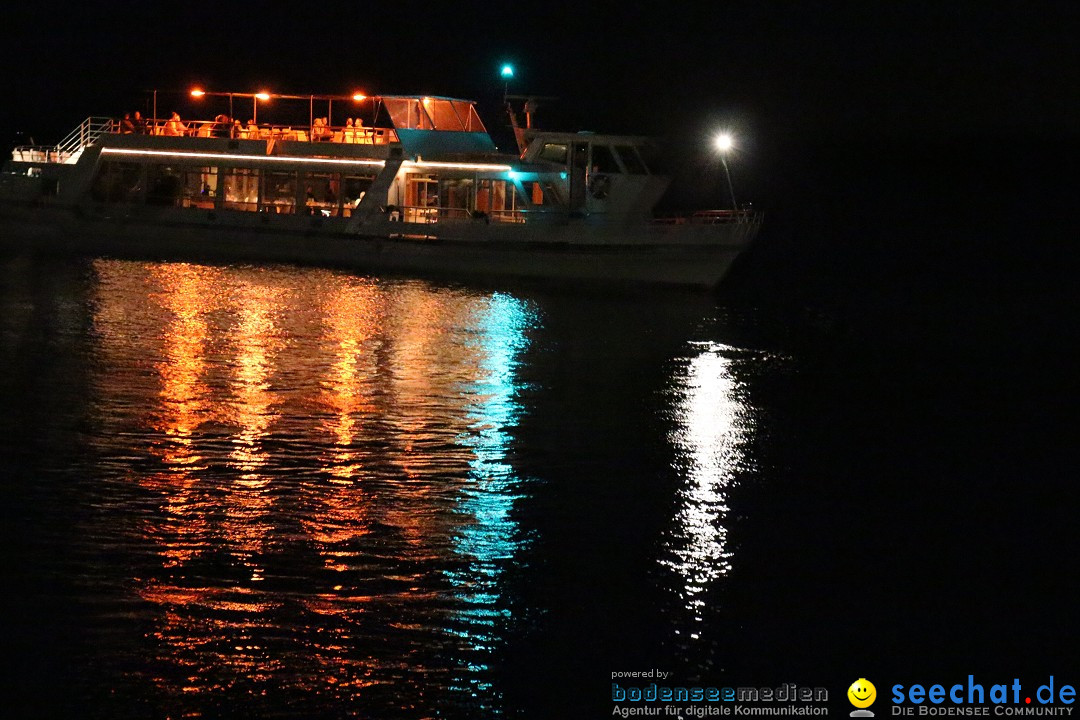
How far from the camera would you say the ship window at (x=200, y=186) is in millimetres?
40125

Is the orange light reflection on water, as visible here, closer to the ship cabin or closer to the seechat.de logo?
the seechat.de logo

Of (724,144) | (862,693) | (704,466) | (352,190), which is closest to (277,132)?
(352,190)

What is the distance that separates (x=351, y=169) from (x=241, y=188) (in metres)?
4.37

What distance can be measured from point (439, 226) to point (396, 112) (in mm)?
4180

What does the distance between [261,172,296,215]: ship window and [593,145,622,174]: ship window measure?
9865 mm

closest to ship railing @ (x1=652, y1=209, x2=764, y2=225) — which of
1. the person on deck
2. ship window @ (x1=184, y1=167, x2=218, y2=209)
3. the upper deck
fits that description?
the upper deck

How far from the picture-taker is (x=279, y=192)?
129 ft

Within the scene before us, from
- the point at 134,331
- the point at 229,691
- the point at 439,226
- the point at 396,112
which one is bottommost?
the point at 229,691

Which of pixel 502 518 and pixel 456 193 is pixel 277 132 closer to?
pixel 456 193

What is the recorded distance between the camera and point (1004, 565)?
36.3 ft

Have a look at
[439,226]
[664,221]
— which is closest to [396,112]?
[439,226]

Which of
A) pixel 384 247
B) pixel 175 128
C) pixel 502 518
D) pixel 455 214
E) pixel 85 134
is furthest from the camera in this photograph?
pixel 85 134

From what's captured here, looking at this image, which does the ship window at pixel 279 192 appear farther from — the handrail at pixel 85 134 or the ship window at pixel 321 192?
the handrail at pixel 85 134

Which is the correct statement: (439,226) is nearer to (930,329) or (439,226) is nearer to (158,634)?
(930,329)
